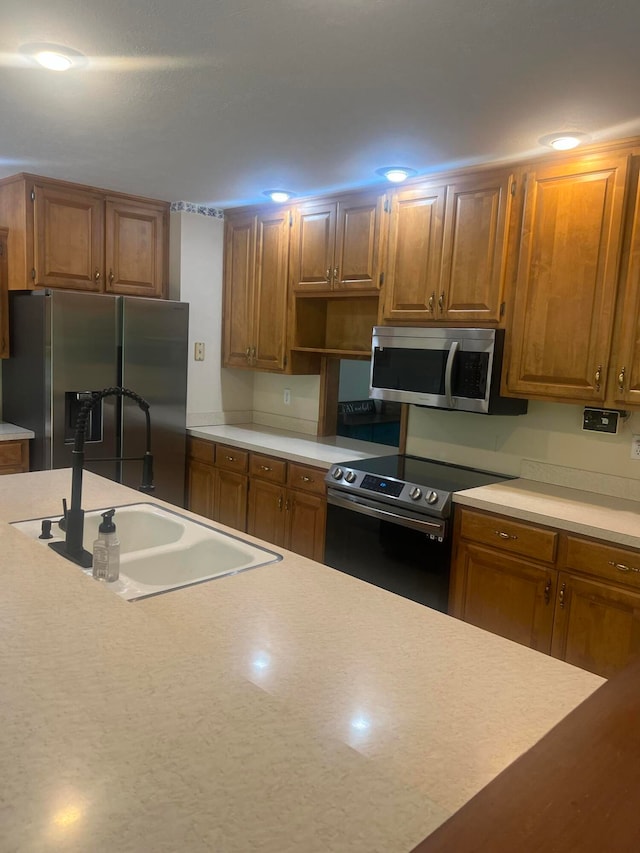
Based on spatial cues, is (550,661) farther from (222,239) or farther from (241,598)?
(222,239)

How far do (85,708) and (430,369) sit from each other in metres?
2.58

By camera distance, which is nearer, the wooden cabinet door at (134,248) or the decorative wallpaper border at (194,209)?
the wooden cabinet door at (134,248)

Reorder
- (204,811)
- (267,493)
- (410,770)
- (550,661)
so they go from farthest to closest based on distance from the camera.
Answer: (267,493), (550,661), (410,770), (204,811)

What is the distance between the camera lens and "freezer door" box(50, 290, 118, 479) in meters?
3.60

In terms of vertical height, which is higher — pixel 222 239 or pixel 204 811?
pixel 222 239

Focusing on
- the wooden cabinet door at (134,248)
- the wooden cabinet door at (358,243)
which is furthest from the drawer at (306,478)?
the wooden cabinet door at (134,248)

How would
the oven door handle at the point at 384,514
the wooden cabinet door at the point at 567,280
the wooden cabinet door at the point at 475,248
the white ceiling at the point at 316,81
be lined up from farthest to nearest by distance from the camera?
the wooden cabinet door at the point at 475,248 < the oven door handle at the point at 384,514 < the wooden cabinet door at the point at 567,280 < the white ceiling at the point at 316,81

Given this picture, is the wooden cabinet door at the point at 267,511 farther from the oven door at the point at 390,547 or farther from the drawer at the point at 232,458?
the oven door at the point at 390,547

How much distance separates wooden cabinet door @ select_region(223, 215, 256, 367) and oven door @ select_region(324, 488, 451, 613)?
1.56 metres

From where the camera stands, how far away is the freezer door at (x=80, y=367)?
3596 millimetres

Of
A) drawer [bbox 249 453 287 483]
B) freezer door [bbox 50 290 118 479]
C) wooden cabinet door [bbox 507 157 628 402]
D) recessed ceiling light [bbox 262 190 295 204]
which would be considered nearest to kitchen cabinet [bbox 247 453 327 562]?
drawer [bbox 249 453 287 483]

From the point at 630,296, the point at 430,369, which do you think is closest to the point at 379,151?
the point at 430,369

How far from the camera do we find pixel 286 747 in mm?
782

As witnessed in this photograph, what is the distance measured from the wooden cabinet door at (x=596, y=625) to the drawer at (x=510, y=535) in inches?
4.8
